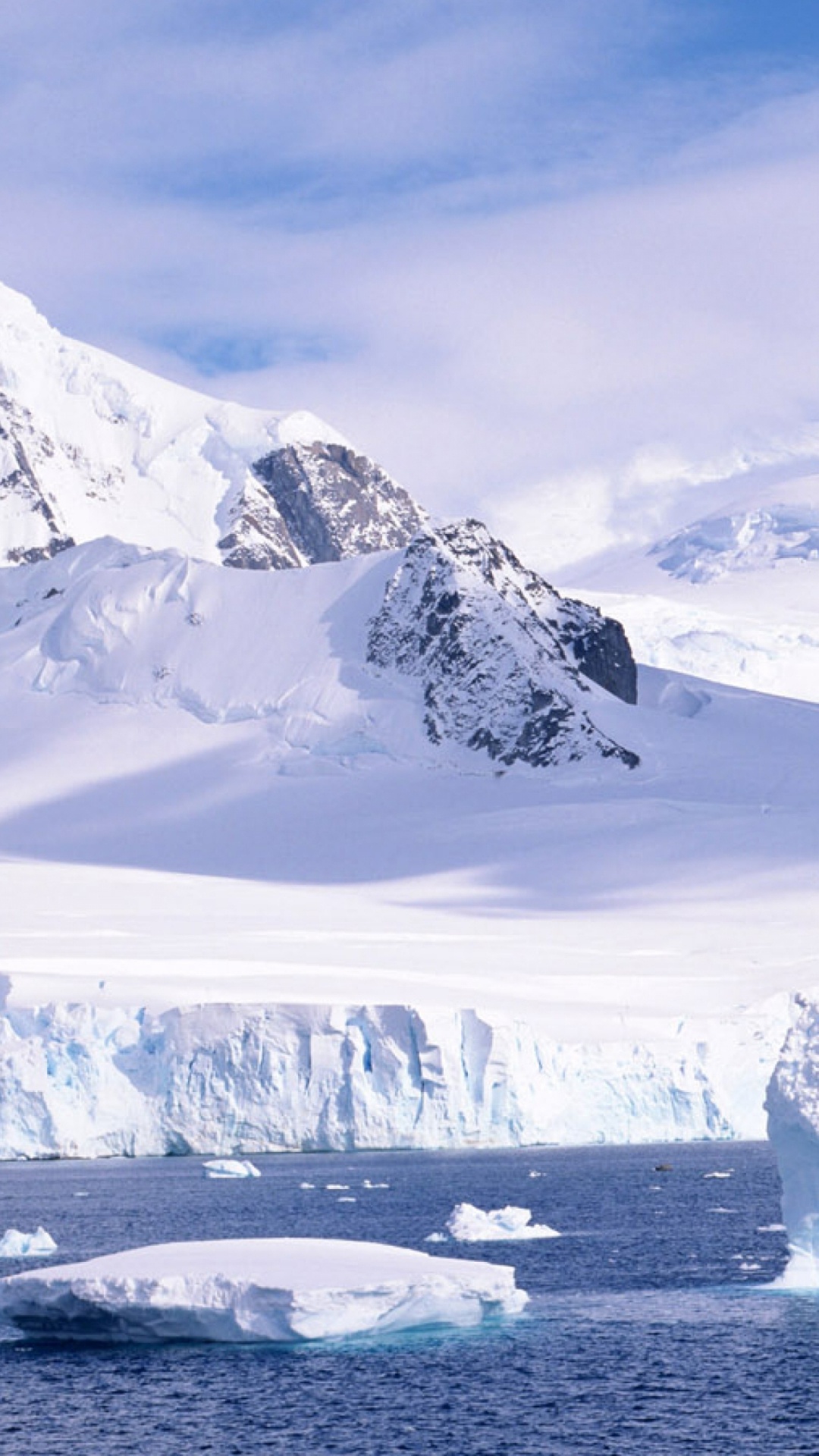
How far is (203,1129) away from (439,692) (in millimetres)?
114688

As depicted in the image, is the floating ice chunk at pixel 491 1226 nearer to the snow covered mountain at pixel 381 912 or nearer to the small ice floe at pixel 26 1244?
the small ice floe at pixel 26 1244

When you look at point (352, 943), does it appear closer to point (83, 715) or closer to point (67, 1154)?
point (67, 1154)

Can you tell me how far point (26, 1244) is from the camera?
52.7m

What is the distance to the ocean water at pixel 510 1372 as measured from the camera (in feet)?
117

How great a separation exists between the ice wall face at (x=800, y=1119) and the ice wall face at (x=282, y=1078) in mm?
36447

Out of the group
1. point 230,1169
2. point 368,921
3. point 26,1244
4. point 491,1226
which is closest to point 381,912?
point 368,921

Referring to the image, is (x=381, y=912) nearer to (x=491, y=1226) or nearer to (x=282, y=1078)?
(x=282, y=1078)

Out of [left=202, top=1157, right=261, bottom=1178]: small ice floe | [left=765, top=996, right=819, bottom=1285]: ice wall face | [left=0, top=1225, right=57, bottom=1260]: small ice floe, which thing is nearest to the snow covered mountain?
[left=202, top=1157, right=261, bottom=1178]: small ice floe

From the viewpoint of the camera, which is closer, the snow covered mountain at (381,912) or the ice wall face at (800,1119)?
the ice wall face at (800,1119)

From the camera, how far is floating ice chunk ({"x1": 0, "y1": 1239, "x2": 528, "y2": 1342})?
40188mm

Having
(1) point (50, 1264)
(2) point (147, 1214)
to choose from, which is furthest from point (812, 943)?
(1) point (50, 1264)

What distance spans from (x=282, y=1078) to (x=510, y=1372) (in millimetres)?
44209

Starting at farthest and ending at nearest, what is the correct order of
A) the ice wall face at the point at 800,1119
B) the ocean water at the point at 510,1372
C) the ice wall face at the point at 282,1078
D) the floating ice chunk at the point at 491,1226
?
the ice wall face at the point at 282,1078 < the floating ice chunk at the point at 491,1226 < the ice wall face at the point at 800,1119 < the ocean water at the point at 510,1372

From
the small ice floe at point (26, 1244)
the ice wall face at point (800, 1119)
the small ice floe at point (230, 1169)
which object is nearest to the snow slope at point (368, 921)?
the small ice floe at point (230, 1169)
